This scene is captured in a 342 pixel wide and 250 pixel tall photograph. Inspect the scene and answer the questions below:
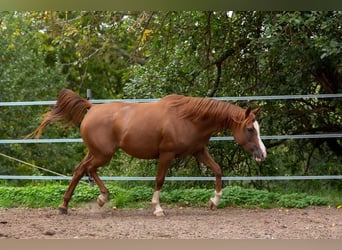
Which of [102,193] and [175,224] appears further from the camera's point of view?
[102,193]

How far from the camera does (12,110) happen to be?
11.8 m

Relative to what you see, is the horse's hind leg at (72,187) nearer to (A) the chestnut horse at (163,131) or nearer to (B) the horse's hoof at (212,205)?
(A) the chestnut horse at (163,131)

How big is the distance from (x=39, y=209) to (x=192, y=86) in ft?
9.22

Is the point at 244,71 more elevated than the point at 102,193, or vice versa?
the point at 244,71

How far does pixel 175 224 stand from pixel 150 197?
4.42 ft

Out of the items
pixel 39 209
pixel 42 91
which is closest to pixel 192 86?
pixel 39 209

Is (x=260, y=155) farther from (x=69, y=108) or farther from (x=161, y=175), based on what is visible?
(x=69, y=108)

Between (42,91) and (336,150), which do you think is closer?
(336,150)

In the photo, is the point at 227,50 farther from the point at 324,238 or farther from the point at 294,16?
the point at 324,238

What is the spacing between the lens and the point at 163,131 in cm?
613

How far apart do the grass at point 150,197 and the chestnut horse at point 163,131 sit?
0.52 meters

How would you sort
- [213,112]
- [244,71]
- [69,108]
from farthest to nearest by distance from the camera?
[244,71]
[69,108]
[213,112]

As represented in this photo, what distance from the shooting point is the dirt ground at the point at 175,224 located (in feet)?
16.5

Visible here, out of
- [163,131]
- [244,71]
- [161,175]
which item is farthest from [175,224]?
[244,71]
